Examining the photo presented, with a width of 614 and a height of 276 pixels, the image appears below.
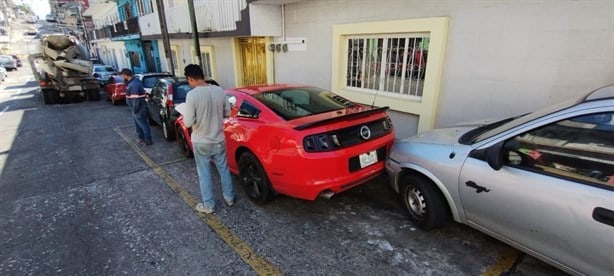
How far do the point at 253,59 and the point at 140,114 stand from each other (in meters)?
4.09

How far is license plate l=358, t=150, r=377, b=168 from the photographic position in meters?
3.35

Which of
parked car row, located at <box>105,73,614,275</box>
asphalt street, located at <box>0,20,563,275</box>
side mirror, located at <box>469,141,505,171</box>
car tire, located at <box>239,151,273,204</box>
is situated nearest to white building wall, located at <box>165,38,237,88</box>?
asphalt street, located at <box>0,20,563,275</box>

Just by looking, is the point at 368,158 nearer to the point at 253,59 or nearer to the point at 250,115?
the point at 250,115

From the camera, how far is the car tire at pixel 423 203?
3.02 meters

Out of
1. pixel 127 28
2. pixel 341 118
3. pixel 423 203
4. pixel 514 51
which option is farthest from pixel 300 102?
pixel 127 28

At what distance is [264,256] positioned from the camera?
2.88 metres

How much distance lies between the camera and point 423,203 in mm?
3162

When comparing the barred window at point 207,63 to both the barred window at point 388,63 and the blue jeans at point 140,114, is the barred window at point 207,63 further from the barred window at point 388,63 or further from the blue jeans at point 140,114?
the barred window at point 388,63

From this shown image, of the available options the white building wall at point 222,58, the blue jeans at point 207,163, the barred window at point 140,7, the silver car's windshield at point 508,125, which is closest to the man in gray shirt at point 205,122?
the blue jeans at point 207,163

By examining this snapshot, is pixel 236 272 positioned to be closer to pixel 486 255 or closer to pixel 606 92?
pixel 486 255

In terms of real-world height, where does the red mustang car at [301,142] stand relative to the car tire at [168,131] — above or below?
above

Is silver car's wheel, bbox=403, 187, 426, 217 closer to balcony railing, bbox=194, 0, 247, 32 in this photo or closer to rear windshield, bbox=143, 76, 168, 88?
balcony railing, bbox=194, 0, 247, 32

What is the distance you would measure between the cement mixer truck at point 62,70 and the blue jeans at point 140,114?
28.6 feet

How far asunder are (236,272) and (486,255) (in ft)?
7.55
